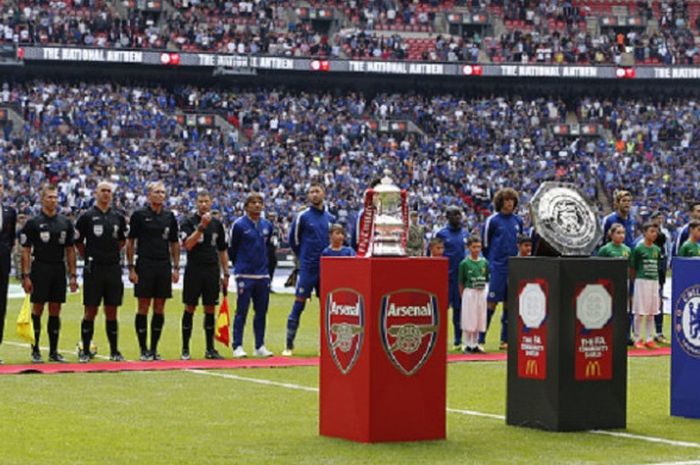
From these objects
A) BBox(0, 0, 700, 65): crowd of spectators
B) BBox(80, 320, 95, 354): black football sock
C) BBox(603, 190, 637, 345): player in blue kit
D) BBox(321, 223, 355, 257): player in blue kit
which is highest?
BBox(0, 0, 700, 65): crowd of spectators

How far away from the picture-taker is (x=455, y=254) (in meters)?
19.0

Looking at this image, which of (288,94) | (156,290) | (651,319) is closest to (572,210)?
(156,290)

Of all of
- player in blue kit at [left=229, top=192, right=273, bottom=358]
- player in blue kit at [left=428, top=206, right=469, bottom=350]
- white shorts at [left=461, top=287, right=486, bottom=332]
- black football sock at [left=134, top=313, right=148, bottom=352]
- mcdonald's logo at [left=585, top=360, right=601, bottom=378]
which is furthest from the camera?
player in blue kit at [left=428, top=206, right=469, bottom=350]

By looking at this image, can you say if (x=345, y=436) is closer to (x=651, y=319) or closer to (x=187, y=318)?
(x=187, y=318)

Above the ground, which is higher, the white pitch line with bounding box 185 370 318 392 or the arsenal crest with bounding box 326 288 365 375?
the arsenal crest with bounding box 326 288 365 375

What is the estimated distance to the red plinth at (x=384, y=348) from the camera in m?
9.59

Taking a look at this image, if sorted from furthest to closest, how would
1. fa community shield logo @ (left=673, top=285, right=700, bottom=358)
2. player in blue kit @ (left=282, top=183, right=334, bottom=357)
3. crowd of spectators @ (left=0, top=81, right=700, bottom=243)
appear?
crowd of spectators @ (left=0, top=81, right=700, bottom=243), player in blue kit @ (left=282, top=183, right=334, bottom=357), fa community shield logo @ (left=673, top=285, right=700, bottom=358)

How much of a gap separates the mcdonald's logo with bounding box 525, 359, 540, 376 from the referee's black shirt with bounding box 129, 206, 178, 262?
668 centimetres

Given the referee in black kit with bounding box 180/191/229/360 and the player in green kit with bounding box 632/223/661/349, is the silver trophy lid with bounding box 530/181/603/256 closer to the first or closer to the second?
the referee in black kit with bounding box 180/191/229/360

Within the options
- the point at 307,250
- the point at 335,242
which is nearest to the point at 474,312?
the point at 335,242

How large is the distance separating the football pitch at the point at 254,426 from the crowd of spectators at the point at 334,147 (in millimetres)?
31202

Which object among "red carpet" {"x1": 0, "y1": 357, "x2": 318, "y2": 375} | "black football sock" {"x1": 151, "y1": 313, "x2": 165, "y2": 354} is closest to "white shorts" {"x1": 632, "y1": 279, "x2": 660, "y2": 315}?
"red carpet" {"x1": 0, "y1": 357, "x2": 318, "y2": 375}

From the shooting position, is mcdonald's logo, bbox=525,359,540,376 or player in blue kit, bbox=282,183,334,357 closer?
mcdonald's logo, bbox=525,359,540,376

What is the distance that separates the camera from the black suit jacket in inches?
628
